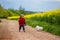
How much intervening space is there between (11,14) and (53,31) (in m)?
51.3

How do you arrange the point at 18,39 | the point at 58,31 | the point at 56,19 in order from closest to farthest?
the point at 18,39
the point at 58,31
the point at 56,19

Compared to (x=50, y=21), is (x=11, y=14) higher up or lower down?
lower down

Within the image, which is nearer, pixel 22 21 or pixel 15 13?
pixel 22 21

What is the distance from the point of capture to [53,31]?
727 inches

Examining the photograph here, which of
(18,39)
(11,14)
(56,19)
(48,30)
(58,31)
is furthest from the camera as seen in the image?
(11,14)

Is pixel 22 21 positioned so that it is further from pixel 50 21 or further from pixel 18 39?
pixel 50 21

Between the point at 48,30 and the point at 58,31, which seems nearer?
the point at 58,31

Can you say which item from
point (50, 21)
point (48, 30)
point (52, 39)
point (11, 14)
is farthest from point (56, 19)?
point (11, 14)

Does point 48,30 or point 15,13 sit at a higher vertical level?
point 48,30

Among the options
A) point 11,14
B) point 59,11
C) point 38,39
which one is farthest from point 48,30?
point 11,14

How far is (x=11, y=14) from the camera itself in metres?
69.2

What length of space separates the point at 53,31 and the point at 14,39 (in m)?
5.56

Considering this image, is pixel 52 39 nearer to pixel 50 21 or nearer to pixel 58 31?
pixel 58 31

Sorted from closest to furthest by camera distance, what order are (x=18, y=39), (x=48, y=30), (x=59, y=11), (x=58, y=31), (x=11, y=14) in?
1. (x=18, y=39)
2. (x=58, y=31)
3. (x=48, y=30)
4. (x=59, y=11)
5. (x=11, y=14)
